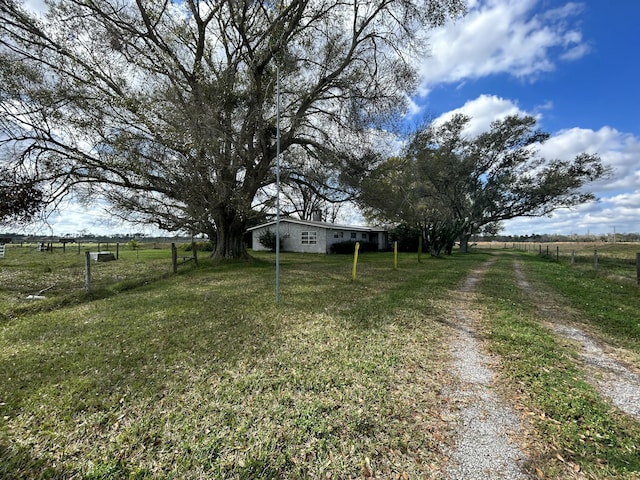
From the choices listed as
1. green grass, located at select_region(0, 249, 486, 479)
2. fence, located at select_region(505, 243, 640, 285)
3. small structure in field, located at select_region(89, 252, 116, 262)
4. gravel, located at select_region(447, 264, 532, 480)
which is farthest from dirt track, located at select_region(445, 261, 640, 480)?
small structure in field, located at select_region(89, 252, 116, 262)

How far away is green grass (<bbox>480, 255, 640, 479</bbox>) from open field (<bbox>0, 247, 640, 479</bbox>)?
0.01 m

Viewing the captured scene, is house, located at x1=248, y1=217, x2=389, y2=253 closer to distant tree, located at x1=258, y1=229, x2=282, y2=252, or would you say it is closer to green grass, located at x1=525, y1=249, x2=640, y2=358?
distant tree, located at x1=258, y1=229, x2=282, y2=252

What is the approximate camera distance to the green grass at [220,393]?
2.08 metres

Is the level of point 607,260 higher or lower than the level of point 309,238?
lower

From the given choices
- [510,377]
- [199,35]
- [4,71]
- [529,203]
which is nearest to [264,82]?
[199,35]

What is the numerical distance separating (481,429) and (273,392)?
6.25 feet

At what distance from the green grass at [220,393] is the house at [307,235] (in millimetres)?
19081

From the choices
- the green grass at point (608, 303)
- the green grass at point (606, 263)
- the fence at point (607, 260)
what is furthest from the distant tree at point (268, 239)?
the fence at point (607, 260)

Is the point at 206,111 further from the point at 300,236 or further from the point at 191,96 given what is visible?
the point at 300,236

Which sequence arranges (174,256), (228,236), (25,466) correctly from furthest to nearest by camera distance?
1. (228,236)
2. (174,256)
3. (25,466)

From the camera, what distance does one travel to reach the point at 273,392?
2934 millimetres

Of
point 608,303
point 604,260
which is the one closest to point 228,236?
point 608,303

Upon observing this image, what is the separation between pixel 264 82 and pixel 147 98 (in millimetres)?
5030

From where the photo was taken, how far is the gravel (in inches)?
77.6
